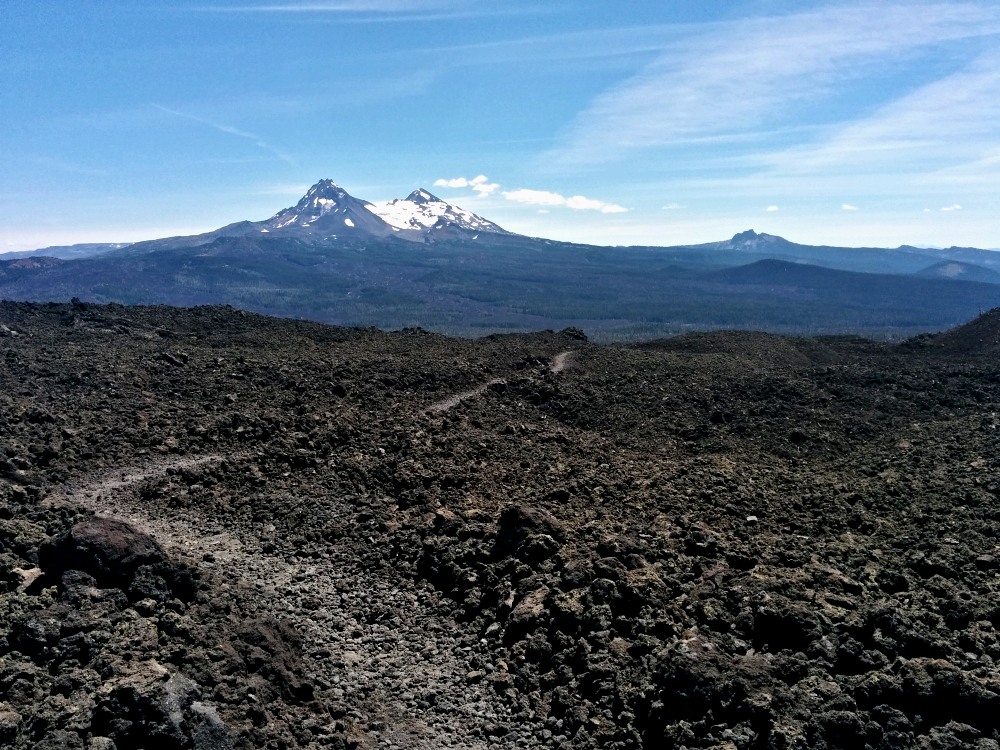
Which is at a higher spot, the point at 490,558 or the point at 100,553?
the point at 100,553

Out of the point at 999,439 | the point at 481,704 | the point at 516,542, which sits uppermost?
the point at 999,439

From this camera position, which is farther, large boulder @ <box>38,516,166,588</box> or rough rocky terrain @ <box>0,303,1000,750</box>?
large boulder @ <box>38,516,166,588</box>

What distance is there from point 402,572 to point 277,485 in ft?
16.2

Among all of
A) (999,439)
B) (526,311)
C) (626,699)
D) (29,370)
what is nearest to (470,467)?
(626,699)

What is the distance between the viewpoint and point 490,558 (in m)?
12.3

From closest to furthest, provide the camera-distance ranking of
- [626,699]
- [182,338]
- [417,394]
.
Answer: [626,699] < [417,394] < [182,338]

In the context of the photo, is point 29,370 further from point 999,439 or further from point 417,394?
point 999,439

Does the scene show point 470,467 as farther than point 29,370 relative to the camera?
No

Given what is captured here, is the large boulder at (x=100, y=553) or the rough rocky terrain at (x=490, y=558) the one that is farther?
the large boulder at (x=100, y=553)

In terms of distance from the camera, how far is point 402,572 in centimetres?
1246

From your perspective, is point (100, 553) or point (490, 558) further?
point (490, 558)

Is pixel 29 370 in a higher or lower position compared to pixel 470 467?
higher

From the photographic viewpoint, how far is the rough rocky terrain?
7598mm

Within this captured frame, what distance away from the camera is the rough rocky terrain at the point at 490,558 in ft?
24.9
